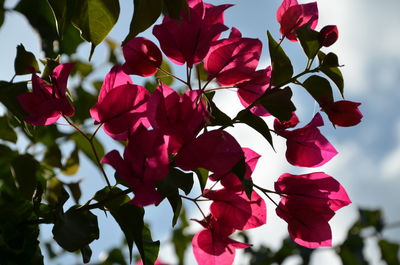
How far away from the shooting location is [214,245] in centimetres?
60

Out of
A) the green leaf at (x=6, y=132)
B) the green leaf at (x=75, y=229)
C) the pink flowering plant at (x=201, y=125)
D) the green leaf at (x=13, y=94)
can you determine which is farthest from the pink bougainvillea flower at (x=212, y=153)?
the green leaf at (x=6, y=132)

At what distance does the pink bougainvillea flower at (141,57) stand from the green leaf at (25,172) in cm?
27

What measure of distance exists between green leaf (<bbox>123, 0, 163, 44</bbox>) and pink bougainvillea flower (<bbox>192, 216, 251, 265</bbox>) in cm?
22

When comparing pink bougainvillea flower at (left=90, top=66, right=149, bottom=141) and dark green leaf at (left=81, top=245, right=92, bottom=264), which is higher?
pink bougainvillea flower at (left=90, top=66, right=149, bottom=141)

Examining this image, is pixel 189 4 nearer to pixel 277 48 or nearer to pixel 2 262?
pixel 277 48

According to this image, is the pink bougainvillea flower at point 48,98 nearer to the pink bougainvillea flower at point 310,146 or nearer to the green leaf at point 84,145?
the pink bougainvillea flower at point 310,146

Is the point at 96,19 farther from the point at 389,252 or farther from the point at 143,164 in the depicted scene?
the point at 389,252

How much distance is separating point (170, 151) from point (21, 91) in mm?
215

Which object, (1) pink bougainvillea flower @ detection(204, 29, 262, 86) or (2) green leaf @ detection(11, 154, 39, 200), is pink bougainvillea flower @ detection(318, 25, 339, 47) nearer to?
(1) pink bougainvillea flower @ detection(204, 29, 262, 86)

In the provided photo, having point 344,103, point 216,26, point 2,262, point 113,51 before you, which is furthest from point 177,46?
point 113,51

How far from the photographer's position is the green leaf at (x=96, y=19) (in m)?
0.53

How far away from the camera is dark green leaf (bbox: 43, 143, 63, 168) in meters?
0.97

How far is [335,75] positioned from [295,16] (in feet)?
0.27

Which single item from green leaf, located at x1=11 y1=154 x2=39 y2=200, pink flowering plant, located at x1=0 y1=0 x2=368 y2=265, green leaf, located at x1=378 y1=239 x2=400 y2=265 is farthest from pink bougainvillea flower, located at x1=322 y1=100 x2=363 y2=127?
green leaf, located at x1=378 y1=239 x2=400 y2=265
